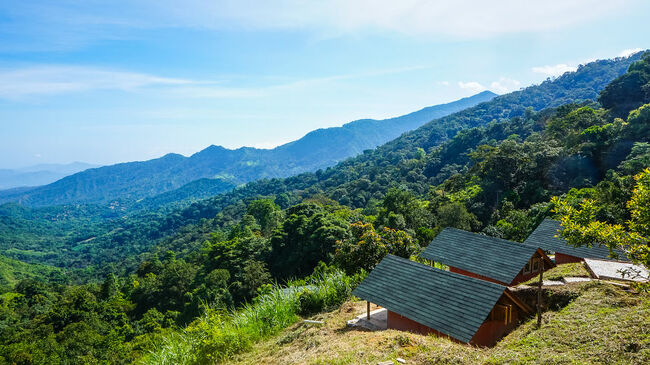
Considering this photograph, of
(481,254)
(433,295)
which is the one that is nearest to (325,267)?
(481,254)

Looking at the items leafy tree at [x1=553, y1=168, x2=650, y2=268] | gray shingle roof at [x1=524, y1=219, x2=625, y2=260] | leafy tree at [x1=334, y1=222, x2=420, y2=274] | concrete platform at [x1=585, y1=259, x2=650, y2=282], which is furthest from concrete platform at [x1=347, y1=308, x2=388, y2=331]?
gray shingle roof at [x1=524, y1=219, x2=625, y2=260]

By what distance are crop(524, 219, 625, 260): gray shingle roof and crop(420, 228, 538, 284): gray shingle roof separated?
195cm

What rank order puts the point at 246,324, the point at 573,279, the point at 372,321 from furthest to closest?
the point at 573,279, the point at 372,321, the point at 246,324

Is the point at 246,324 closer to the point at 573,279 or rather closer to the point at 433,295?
the point at 433,295

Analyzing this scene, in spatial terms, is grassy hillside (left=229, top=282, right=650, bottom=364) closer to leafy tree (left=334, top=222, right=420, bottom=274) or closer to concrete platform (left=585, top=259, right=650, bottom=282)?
concrete platform (left=585, top=259, right=650, bottom=282)

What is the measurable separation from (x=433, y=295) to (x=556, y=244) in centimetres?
979

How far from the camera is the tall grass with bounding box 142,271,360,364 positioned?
25.9 feet

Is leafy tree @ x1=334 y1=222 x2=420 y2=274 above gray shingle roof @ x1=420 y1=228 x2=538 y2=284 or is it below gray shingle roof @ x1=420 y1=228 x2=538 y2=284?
above

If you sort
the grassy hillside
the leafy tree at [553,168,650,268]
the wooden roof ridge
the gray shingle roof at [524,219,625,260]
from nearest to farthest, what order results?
the leafy tree at [553,168,650,268], the grassy hillside, the wooden roof ridge, the gray shingle roof at [524,219,625,260]

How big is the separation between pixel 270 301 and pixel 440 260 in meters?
7.66

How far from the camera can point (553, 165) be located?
34125 millimetres

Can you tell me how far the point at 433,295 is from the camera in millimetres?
8781

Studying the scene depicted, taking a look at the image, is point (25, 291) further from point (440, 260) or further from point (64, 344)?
point (440, 260)

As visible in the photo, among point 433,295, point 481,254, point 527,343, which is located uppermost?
point 433,295
